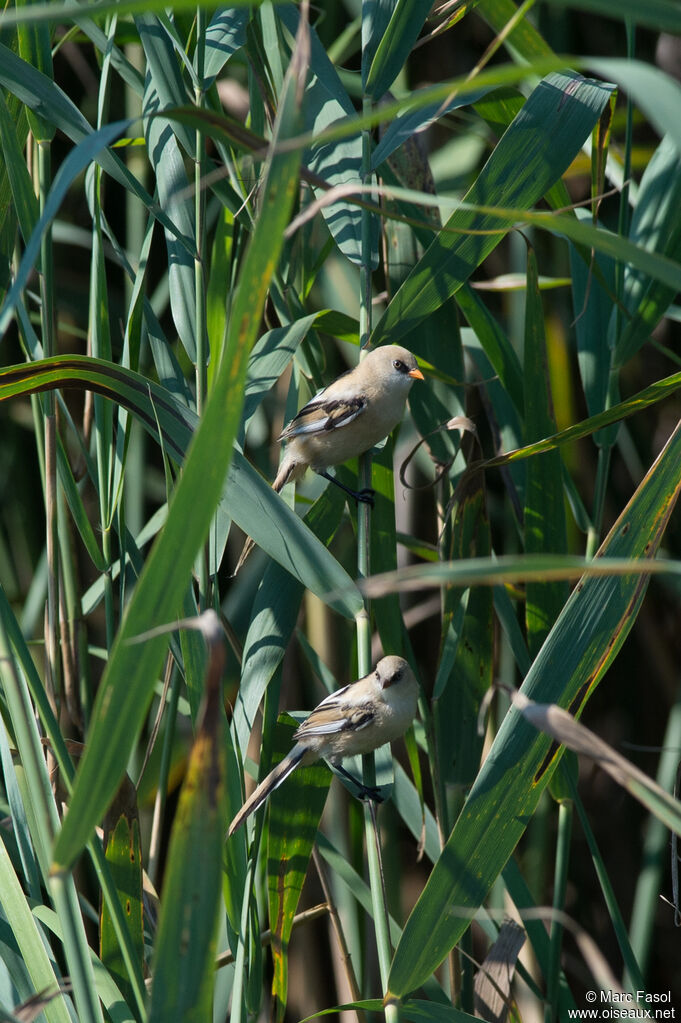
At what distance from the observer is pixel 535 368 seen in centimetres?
138

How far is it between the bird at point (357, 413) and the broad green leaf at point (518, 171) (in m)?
0.13

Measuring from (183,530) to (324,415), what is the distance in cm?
71

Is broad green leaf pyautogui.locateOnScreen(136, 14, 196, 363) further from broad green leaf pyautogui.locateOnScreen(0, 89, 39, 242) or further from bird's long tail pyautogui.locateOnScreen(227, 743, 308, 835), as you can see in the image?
bird's long tail pyautogui.locateOnScreen(227, 743, 308, 835)

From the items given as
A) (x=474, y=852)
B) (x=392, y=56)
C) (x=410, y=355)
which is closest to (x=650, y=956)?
(x=474, y=852)

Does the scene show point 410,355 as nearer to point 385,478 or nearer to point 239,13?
point 385,478

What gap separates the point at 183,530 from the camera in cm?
70

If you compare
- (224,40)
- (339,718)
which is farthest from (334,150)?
(339,718)

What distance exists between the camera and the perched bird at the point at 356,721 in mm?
1203

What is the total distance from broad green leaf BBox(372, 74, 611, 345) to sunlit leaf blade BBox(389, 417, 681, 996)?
0.41 metres

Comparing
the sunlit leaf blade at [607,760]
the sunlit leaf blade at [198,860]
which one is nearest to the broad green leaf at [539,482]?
the sunlit leaf blade at [607,760]

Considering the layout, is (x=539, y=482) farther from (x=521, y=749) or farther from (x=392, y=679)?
(x=521, y=749)

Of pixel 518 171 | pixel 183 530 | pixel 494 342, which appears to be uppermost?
pixel 518 171

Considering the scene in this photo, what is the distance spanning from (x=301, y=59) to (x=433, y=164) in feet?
6.19

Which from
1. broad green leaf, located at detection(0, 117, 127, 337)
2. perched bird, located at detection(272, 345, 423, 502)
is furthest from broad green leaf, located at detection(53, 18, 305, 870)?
perched bird, located at detection(272, 345, 423, 502)
